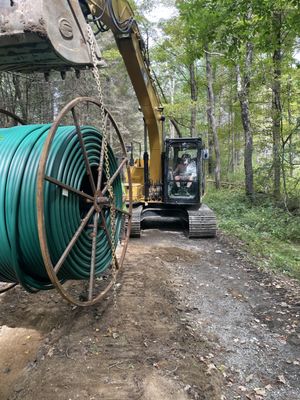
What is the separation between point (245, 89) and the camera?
12.3m

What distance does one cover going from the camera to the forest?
5160 mm

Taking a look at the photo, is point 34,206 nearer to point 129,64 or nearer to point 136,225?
point 129,64

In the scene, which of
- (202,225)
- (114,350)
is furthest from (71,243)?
(202,225)

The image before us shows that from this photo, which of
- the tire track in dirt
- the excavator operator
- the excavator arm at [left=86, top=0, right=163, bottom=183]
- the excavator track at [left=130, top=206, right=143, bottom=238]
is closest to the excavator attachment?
the excavator arm at [left=86, top=0, right=163, bottom=183]

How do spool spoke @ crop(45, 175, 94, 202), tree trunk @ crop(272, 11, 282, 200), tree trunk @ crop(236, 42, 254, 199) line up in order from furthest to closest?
tree trunk @ crop(236, 42, 254, 199) < tree trunk @ crop(272, 11, 282, 200) < spool spoke @ crop(45, 175, 94, 202)

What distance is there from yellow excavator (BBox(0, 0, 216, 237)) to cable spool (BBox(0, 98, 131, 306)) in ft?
1.65

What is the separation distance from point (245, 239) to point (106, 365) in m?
5.59

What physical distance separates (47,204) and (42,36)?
134 cm

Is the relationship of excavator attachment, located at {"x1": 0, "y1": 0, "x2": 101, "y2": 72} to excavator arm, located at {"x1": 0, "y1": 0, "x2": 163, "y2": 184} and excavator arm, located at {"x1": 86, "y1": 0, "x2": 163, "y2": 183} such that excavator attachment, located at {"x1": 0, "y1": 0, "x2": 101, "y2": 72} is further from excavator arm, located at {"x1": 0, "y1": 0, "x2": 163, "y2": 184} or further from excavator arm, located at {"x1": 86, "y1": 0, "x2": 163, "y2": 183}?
excavator arm, located at {"x1": 86, "y1": 0, "x2": 163, "y2": 183}

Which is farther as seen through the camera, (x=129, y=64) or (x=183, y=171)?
(x=183, y=171)

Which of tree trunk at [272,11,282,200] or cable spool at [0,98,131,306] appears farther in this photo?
tree trunk at [272,11,282,200]

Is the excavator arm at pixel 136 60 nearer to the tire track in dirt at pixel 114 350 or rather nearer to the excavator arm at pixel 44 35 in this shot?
the excavator arm at pixel 44 35

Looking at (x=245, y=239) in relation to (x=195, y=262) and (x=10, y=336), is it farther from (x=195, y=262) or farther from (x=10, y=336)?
(x=10, y=336)

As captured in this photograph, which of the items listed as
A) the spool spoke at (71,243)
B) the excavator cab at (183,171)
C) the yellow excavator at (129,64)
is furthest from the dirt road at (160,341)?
the excavator cab at (183,171)
